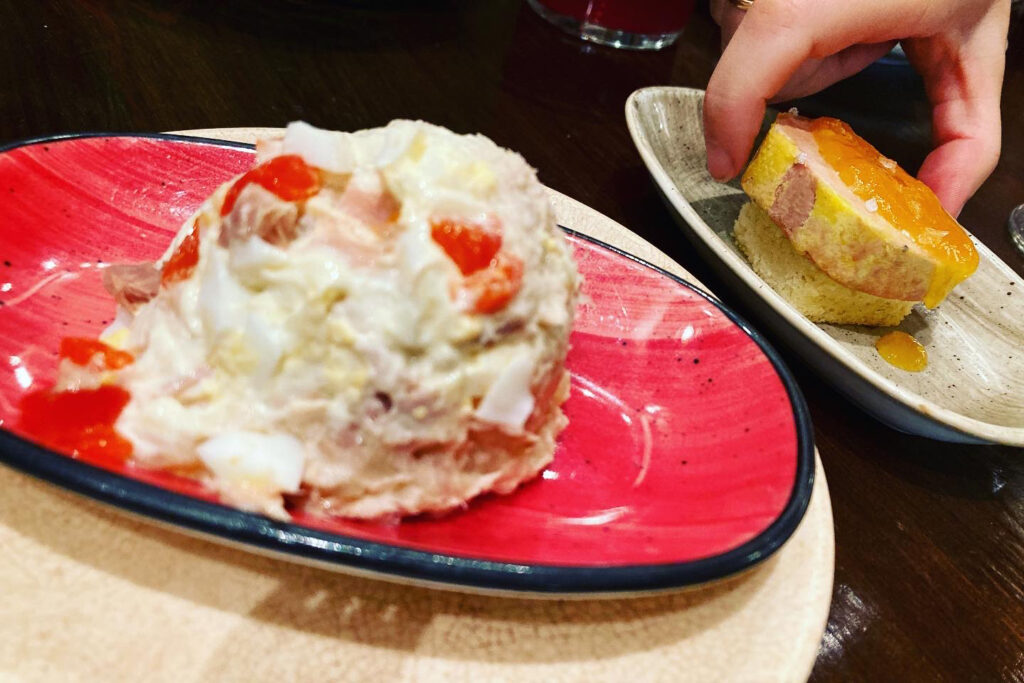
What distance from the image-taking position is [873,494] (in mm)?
1232

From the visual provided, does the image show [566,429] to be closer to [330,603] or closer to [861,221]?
[330,603]

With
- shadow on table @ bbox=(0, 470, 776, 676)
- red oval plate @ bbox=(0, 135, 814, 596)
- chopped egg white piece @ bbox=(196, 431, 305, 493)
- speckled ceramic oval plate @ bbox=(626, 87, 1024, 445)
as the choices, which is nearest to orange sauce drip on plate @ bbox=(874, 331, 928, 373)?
speckled ceramic oval plate @ bbox=(626, 87, 1024, 445)

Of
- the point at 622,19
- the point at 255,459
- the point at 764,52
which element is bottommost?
the point at 255,459

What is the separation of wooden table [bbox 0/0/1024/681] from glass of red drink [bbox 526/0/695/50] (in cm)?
6

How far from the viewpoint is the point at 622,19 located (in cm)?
258

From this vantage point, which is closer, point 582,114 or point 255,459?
point 255,459

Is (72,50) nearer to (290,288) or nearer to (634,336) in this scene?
(290,288)

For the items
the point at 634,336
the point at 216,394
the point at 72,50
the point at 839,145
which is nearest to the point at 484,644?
the point at 216,394

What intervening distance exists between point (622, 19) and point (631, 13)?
42mm

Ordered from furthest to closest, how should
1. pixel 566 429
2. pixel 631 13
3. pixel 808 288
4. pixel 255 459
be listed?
pixel 631 13
pixel 808 288
pixel 566 429
pixel 255 459

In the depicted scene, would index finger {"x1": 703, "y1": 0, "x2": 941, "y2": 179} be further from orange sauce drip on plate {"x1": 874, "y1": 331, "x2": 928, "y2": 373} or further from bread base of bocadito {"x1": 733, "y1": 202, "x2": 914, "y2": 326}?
orange sauce drip on plate {"x1": 874, "y1": 331, "x2": 928, "y2": 373}

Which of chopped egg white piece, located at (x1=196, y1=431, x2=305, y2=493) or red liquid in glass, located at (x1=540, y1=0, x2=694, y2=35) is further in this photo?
red liquid in glass, located at (x1=540, y1=0, x2=694, y2=35)

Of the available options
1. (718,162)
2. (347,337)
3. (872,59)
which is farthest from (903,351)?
(347,337)

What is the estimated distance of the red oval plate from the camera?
2.40ft
